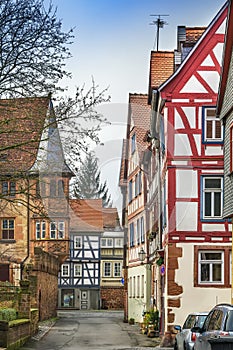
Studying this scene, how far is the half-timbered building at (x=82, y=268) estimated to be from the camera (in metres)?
71.8

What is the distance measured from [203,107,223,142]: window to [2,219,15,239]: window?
91.1ft

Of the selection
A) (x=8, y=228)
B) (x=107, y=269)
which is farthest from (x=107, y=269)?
(x=8, y=228)

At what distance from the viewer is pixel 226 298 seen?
92.0 ft

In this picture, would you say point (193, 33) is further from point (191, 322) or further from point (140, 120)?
point (191, 322)

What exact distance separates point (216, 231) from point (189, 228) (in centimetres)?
99

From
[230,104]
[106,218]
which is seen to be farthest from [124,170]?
[106,218]

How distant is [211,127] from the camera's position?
95.1 ft

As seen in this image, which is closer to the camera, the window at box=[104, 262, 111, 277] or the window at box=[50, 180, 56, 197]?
the window at box=[50, 180, 56, 197]

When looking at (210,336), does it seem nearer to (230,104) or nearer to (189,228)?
(230,104)

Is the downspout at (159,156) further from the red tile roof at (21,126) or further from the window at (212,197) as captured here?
the red tile roof at (21,126)

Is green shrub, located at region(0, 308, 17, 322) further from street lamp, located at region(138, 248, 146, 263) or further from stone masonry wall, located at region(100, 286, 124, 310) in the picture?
stone masonry wall, located at region(100, 286, 124, 310)

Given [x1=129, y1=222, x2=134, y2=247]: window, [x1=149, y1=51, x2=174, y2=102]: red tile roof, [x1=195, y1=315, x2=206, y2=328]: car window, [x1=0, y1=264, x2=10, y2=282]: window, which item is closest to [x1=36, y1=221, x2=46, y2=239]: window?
[x1=0, y1=264, x2=10, y2=282]: window

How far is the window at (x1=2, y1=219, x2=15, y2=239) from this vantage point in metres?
54.2

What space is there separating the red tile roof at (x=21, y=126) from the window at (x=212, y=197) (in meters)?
8.28
